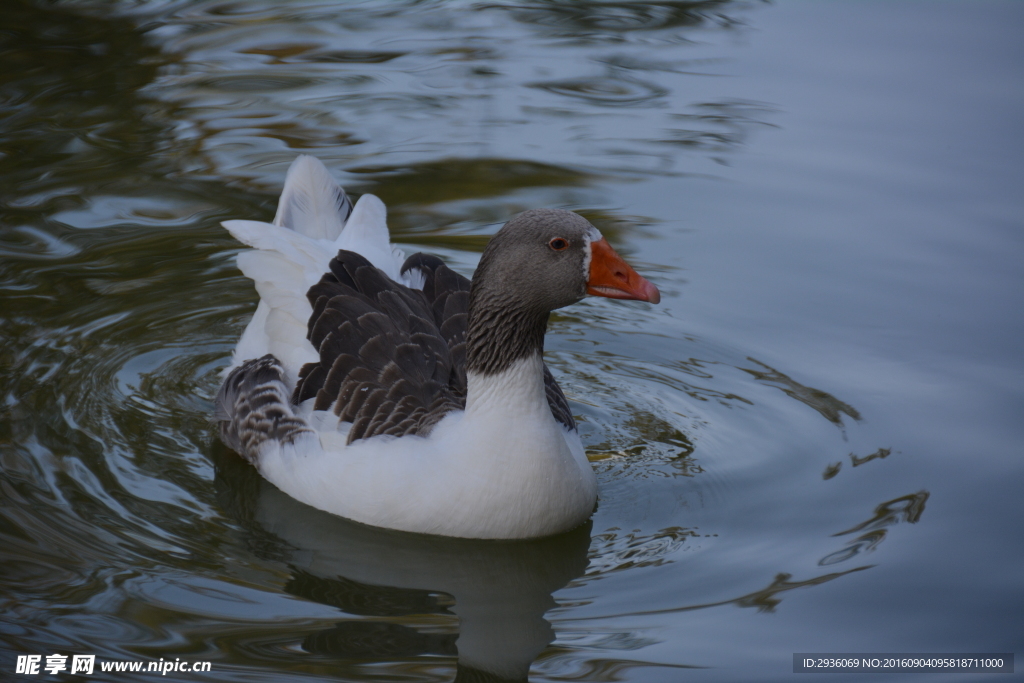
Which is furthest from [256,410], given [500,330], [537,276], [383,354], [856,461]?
[856,461]

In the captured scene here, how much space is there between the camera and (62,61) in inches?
536

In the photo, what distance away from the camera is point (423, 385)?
6.66 meters

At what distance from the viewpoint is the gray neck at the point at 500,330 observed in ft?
20.2

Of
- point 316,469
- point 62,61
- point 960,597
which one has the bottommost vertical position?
point 960,597

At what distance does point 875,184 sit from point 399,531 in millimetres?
6963

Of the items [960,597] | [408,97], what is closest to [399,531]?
[960,597]

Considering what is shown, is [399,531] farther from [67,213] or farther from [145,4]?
[145,4]

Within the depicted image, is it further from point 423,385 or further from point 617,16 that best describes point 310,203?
point 617,16

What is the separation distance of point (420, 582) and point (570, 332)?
3354 millimetres

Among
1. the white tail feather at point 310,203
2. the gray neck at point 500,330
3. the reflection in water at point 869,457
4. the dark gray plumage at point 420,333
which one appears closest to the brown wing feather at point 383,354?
the dark gray plumage at point 420,333

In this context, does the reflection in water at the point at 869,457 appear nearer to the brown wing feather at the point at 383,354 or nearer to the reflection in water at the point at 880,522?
the reflection in water at the point at 880,522

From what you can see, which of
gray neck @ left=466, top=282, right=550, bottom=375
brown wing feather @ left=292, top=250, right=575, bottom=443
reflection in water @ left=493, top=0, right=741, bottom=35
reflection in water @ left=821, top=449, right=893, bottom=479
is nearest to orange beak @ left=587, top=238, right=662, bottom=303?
gray neck @ left=466, top=282, right=550, bottom=375

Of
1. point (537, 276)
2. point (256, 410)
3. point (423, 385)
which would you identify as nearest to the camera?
point (537, 276)

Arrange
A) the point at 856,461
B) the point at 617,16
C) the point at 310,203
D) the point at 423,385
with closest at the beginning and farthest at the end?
the point at 423,385 < the point at 856,461 < the point at 310,203 < the point at 617,16
